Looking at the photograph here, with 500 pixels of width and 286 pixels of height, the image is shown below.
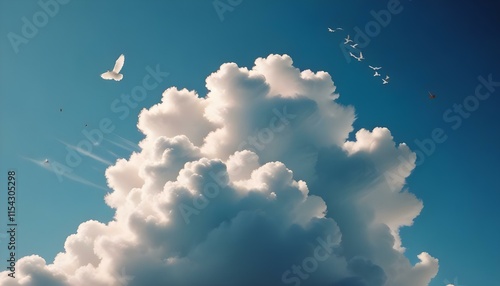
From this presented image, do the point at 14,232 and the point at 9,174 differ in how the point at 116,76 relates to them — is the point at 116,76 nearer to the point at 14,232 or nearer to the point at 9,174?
the point at 9,174

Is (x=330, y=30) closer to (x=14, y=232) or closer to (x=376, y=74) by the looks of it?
(x=376, y=74)

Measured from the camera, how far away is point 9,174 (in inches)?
2704

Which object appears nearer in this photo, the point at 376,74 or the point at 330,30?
the point at 330,30

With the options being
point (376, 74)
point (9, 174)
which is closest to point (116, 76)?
point (9, 174)

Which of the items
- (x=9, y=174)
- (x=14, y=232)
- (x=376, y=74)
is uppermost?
(x=376, y=74)

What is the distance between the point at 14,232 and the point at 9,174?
9350 millimetres

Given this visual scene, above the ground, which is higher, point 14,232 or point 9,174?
point 9,174

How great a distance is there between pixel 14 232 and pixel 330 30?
190 feet

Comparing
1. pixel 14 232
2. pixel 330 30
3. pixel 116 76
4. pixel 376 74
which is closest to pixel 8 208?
pixel 14 232

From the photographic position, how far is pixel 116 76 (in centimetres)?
6475

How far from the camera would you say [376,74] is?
7094cm

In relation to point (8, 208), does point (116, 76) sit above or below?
above

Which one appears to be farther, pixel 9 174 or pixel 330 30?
pixel 9 174

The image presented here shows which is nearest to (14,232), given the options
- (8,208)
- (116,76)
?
(8,208)
